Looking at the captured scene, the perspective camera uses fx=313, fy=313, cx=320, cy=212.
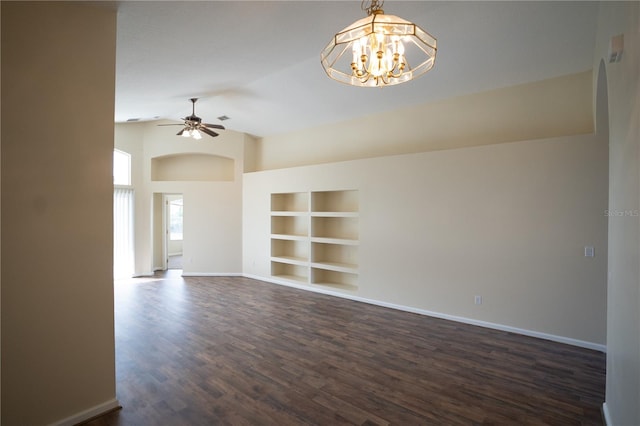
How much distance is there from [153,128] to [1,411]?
6977 mm

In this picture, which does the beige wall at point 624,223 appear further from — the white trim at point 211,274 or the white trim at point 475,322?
the white trim at point 211,274

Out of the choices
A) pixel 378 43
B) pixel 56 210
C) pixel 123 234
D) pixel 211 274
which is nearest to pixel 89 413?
pixel 56 210

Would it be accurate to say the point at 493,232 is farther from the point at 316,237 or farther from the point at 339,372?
the point at 316,237

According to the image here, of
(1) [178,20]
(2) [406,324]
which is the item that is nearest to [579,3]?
(1) [178,20]

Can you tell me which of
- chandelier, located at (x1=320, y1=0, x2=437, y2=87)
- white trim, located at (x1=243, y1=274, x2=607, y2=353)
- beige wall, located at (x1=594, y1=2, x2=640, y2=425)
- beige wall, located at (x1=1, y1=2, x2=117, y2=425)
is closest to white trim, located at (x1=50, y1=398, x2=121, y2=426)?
beige wall, located at (x1=1, y1=2, x2=117, y2=425)

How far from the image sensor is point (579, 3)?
2834mm

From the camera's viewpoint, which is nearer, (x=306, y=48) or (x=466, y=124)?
(x=306, y=48)

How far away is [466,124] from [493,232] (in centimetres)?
176

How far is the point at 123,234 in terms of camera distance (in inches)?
299

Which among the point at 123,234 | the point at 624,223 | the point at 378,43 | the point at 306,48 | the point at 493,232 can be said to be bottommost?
the point at 123,234

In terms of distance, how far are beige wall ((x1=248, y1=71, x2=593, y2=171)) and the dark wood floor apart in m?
2.81

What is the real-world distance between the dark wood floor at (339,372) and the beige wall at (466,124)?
2.81m

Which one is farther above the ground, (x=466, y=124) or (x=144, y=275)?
(x=466, y=124)

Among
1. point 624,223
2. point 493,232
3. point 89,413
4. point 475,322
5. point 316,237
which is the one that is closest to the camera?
point 624,223
